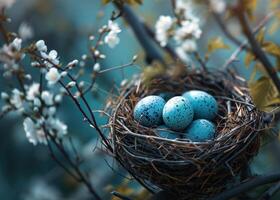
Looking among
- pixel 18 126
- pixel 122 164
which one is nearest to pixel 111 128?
pixel 122 164

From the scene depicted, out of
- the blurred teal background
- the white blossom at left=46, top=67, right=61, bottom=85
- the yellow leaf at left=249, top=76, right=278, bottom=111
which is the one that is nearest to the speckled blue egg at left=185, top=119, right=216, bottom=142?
the yellow leaf at left=249, top=76, right=278, bottom=111

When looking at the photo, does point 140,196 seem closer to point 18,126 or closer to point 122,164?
point 122,164

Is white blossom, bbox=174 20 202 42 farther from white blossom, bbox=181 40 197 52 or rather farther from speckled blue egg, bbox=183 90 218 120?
speckled blue egg, bbox=183 90 218 120

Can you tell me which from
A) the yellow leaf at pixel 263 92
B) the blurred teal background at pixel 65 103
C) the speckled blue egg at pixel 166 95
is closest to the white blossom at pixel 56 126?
the speckled blue egg at pixel 166 95

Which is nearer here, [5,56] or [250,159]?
[5,56]

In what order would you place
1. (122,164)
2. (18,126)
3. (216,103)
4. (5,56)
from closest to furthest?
(5,56)
(122,164)
(216,103)
(18,126)

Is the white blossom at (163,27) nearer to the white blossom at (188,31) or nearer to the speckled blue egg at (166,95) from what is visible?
the white blossom at (188,31)
